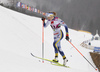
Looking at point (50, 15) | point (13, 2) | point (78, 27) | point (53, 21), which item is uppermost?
point (13, 2)

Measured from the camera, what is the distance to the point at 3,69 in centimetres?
193

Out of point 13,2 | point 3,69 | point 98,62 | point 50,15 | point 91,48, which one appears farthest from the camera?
point 13,2

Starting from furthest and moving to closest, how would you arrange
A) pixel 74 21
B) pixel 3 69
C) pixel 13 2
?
pixel 74 21, pixel 13 2, pixel 3 69

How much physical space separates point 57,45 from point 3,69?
2445 millimetres

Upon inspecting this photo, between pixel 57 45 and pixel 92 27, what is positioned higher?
pixel 57 45

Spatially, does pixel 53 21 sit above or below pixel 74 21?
above

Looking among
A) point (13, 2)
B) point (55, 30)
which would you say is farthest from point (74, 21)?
point (55, 30)

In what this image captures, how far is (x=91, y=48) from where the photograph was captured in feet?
57.7

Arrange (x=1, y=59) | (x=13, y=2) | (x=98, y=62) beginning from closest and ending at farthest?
(x=1, y=59) → (x=98, y=62) → (x=13, y=2)

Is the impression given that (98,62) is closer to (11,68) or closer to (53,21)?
(53,21)

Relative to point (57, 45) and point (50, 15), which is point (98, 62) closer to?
point (57, 45)

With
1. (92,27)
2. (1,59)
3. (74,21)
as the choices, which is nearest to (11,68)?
(1,59)

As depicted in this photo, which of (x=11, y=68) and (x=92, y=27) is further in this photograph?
(x=92, y=27)

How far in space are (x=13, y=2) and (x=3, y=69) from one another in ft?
115
